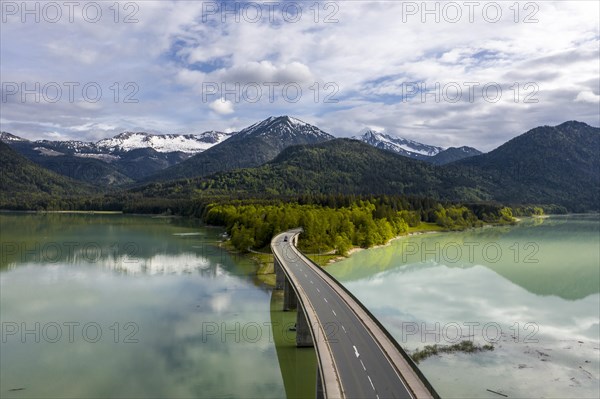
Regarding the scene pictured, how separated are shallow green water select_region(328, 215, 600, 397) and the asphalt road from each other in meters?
6.98

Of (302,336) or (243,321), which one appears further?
(243,321)

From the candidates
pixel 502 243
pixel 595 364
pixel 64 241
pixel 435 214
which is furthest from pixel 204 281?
pixel 435 214

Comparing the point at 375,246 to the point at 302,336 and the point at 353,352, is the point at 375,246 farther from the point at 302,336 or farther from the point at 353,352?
the point at 353,352

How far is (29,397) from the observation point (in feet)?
105

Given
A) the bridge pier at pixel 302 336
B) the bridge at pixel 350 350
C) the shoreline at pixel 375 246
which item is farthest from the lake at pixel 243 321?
the bridge at pixel 350 350

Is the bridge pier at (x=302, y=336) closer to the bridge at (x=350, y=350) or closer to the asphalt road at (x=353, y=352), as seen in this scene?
the bridge at (x=350, y=350)

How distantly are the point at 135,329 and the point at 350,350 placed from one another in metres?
27.5

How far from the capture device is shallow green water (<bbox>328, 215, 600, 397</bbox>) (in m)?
36.8

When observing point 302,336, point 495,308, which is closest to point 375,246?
point 495,308

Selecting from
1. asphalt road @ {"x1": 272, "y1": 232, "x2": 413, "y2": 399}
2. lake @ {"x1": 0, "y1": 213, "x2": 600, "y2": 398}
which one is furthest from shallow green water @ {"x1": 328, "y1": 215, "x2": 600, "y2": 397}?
asphalt road @ {"x1": 272, "y1": 232, "x2": 413, "y2": 399}

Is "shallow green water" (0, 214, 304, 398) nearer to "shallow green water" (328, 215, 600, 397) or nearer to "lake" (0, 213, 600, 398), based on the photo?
"lake" (0, 213, 600, 398)

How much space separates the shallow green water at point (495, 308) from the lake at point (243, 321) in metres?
0.20

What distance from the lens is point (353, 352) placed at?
3075 centimetres

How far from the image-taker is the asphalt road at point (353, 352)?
25.4m
